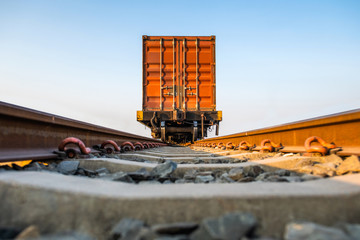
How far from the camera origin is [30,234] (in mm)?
949

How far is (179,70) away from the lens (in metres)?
12.0

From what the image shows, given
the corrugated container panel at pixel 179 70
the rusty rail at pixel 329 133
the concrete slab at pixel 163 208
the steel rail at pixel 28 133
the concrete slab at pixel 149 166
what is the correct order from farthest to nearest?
the corrugated container panel at pixel 179 70, the rusty rail at pixel 329 133, the concrete slab at pixel 149 166, the steel rail at pixel 28 133, the concrete slab at pixel 163 208

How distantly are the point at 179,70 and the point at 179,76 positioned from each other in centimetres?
32

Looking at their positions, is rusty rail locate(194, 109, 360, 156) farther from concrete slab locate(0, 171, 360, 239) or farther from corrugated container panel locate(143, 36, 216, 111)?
corrugated container panel locate(143, 36, 216, 111)

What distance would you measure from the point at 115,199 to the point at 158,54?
11.5 metres

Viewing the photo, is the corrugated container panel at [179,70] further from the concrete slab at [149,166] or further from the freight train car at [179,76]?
the concrete slab at [149,166]

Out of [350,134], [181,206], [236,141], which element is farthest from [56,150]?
[236,141]

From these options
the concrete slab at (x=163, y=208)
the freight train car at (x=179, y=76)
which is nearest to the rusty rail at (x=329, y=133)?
the concrete slab at (x=163, y=208)

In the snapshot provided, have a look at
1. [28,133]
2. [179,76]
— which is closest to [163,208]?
[28,133]

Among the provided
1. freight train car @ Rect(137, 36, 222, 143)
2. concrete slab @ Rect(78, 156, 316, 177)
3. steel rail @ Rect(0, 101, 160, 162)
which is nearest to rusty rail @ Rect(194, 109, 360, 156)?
concrete slab @ Rect(78, 156, 316, 177)

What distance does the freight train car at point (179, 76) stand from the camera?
11.5 m

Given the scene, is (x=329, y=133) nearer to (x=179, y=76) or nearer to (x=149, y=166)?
(x=149, y=166)

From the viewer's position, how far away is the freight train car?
37.9 ft

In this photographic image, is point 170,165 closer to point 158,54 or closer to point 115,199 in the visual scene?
point 115,199
